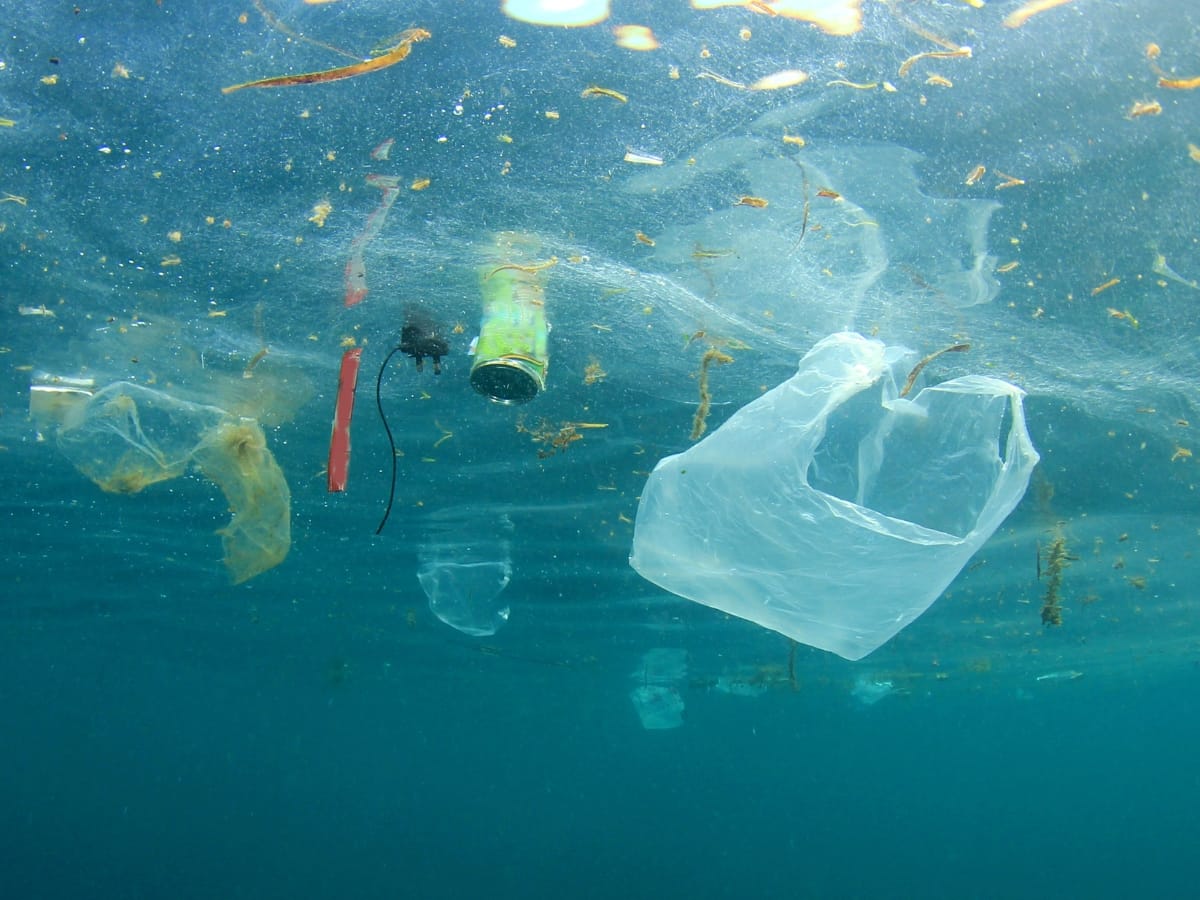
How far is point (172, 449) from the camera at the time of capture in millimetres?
9266

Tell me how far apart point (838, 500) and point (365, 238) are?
476 cm

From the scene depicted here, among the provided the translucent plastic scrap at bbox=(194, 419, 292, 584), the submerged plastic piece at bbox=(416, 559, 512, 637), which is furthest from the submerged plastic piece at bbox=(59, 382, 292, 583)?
the submerged plastic piece at bbox=(416, 559, 512, 637)

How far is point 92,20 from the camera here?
4766 millimetres

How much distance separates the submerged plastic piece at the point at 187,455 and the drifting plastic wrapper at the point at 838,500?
4.24 meters

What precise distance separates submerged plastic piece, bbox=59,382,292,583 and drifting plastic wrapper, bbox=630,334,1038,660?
4.24 metres

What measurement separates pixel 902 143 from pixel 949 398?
1936 millimetres

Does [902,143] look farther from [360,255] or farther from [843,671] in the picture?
[843,671]

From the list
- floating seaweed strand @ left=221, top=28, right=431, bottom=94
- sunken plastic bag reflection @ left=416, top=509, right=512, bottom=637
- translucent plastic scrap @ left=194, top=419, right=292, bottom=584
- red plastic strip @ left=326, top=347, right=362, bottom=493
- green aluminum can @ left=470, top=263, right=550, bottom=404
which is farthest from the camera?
sunken plastic bag reflection @ left=416, top=509, right=512, bottom=637

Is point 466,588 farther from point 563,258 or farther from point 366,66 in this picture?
point 366,66

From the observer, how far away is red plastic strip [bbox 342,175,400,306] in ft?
19.8

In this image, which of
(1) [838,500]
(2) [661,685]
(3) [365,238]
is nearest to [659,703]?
(2) [661,685]

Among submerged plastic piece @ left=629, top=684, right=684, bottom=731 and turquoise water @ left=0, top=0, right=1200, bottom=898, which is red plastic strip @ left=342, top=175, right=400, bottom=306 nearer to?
turquoise water @ left=0, top=0, right=1200, bottom=898

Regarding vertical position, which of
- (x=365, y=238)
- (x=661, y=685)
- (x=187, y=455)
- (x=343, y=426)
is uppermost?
(x=365, y=238)

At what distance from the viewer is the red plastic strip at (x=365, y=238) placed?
19.8 ft
